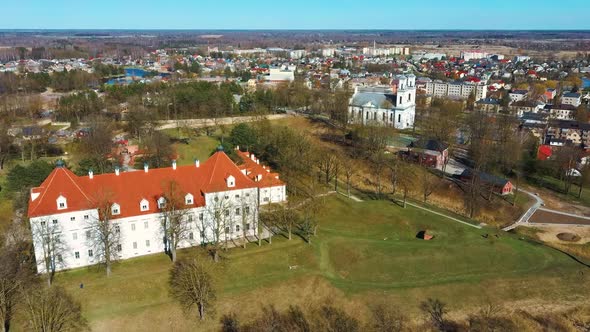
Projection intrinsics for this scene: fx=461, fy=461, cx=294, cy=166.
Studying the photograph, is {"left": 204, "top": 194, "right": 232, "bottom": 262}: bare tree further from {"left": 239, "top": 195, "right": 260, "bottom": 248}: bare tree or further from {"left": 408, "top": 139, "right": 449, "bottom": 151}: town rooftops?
{"left": 408, "top": 139, "right": 449, "bottom": 151}: town rooftops

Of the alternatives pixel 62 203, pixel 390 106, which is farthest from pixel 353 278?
pixel 390 106

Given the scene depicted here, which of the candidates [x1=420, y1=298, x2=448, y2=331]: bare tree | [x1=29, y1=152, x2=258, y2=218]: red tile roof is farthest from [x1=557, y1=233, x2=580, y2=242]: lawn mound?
[x1=29, y1=152, x2=258, y2=218]: red tile roof

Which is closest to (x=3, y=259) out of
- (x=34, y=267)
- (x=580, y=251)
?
(x=34, y=267)

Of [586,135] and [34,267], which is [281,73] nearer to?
[586,135]

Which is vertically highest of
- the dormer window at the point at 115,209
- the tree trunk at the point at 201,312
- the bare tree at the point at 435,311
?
the dormer window at the point at 115,209

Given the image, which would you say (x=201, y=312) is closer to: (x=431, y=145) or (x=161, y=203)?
(x=161, y=203)

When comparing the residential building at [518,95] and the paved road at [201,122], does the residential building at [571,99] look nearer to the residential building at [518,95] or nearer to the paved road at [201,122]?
the residential building at [518,95]

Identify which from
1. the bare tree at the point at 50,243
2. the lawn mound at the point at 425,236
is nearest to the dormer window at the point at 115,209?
the bare tree at the point at 50,243
